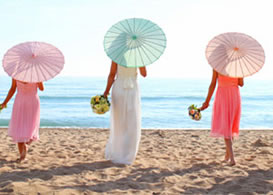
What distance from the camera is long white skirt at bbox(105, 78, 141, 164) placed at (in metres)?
4.86

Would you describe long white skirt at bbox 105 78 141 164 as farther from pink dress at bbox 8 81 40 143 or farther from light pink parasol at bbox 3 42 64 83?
pink dress at bbox 8 81 40 143

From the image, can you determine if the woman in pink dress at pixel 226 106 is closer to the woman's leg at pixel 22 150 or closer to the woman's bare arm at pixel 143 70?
the woman's bare arm at pixel 143 70

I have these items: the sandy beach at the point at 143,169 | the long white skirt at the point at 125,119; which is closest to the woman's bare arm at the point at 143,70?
the long white skirt at the point at 125,119

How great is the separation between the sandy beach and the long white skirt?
0.20 meters

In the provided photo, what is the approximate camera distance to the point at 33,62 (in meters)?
4.95

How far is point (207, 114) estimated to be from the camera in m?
15.5

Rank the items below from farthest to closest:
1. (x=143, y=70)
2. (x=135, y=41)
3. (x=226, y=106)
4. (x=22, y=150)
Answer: (x=22, y=150), (x=226, y=106), (x=143, y=70), (x=135, y=41)

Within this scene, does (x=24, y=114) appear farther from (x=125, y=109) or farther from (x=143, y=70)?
(x=143, y=70)

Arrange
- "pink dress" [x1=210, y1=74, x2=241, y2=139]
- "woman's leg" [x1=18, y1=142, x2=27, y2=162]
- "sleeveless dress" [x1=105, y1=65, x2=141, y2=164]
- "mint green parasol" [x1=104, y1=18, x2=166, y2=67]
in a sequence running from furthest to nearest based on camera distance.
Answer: "woman's leg" [x1=18, y1=142, x2=27, y2=162], "pink dress" [x1=210, y1=74, x2=241, y2=139], "sleeveless dress" [x1=105, y1=65, x2=141, y2=164], "mint green parasol" [x1=104, y1=18, x2=166, y2=67]

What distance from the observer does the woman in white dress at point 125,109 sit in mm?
4828

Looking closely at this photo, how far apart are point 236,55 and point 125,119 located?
6.10 feet

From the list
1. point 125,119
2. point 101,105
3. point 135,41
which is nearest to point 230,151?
point 125,119

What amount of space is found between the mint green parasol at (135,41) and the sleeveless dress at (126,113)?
12.0 inches

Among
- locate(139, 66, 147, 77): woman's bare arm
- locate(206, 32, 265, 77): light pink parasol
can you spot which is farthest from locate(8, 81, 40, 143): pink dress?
locate(206, 32, 265, 77): light pink parasol
